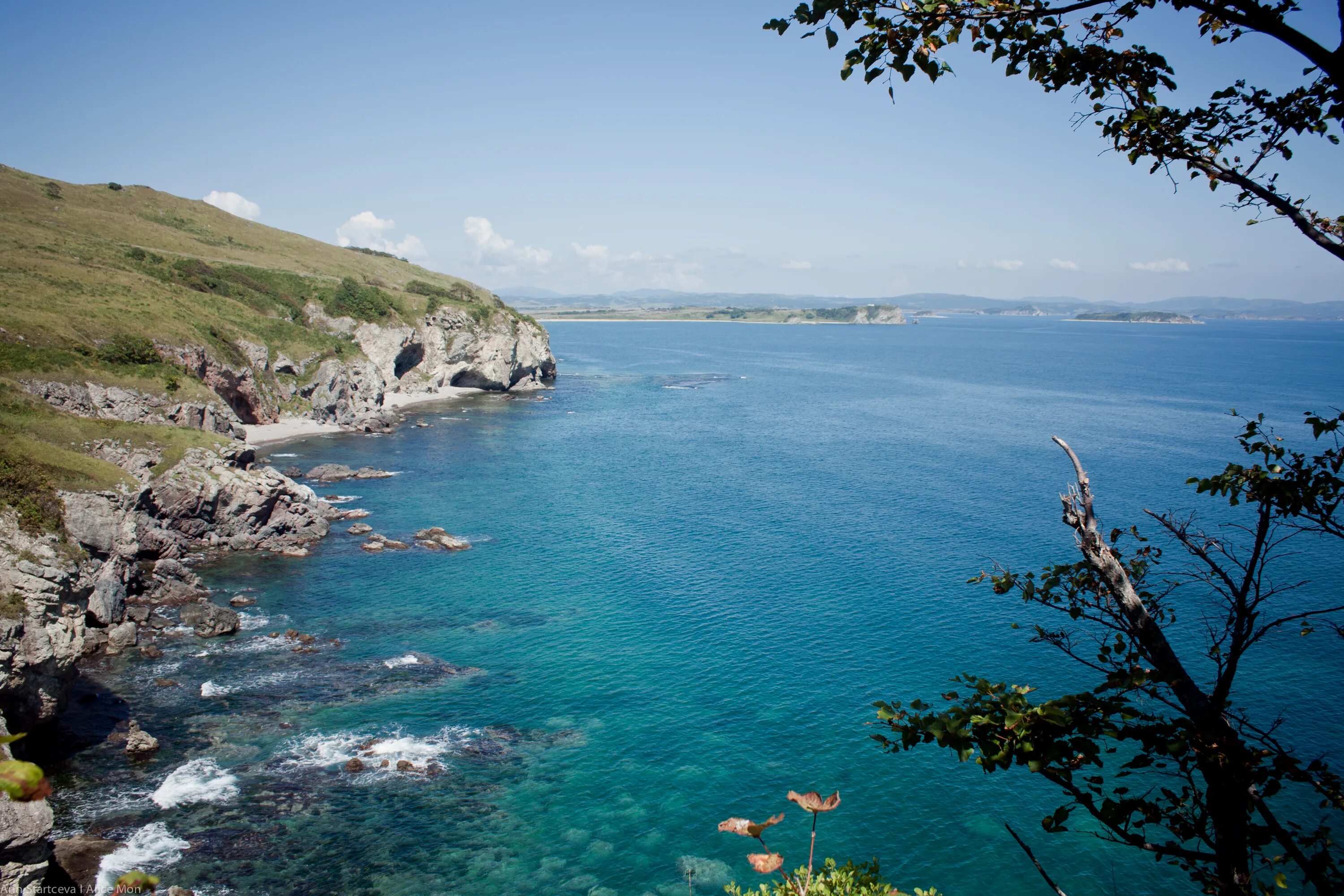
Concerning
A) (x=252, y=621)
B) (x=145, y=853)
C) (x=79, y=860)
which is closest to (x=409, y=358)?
(x=252, y=621)

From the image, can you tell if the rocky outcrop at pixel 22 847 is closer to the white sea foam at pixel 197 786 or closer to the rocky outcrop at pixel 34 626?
the white sea foam at pixel 197 786

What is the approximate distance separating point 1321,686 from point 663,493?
50.2 metres

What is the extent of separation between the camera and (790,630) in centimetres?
4678

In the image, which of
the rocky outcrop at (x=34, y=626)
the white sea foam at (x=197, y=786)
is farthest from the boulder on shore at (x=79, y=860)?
the rocky outcrop at (x=34, y=626)

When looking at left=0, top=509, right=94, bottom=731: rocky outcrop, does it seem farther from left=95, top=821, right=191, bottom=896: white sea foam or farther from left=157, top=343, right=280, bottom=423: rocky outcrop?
left=157, top=343, right=280, bottom=423: rocky outcrop

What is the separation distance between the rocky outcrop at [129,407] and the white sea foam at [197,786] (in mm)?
35730

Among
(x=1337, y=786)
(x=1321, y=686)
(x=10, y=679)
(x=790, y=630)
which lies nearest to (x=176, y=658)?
(x=10, y=679)

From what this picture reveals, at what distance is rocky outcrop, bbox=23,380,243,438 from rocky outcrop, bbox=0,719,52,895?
43.9m

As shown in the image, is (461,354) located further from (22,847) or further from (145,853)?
(22,847)

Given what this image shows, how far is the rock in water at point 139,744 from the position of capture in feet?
108

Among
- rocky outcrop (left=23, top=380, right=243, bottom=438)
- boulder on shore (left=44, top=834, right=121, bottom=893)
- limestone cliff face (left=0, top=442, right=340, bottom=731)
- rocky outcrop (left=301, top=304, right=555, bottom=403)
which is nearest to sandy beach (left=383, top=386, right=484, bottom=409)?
rocky outcrop (left=301, top=304, right=555, bottom=403)

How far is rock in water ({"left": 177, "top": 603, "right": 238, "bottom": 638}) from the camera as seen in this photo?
44500 millimetres

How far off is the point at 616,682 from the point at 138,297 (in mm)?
81382

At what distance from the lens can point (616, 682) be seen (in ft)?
136
